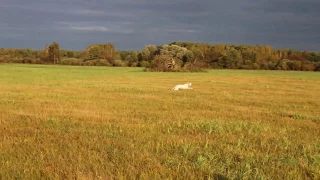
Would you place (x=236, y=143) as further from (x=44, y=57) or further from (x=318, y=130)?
(x=44, y=57)

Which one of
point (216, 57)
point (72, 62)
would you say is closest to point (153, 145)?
point (216, 57)

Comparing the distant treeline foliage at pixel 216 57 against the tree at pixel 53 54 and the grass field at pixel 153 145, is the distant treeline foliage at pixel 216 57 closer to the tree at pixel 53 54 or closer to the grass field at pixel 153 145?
the tree at pixel 53 54

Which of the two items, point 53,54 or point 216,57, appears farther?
point 53,54

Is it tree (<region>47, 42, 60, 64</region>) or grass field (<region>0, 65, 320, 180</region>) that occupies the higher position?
tree (<region>47, 42, 60, 64</region>)

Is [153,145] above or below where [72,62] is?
above

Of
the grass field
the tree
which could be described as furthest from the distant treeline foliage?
the grass field

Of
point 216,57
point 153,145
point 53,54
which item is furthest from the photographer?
point 53,54

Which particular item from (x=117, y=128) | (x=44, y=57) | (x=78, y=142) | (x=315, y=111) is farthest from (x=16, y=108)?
(x=44, y=57)

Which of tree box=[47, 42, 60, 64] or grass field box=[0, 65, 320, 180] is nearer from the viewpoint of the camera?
grass field box=[0, 65, 320, 180]

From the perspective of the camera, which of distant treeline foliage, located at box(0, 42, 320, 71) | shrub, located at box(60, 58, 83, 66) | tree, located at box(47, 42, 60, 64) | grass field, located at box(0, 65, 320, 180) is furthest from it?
tree, located at box(47, 42, 60, 64)

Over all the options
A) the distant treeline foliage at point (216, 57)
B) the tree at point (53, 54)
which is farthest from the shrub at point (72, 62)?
the tree at point (53, 54)

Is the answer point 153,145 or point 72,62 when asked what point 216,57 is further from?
point 153,145

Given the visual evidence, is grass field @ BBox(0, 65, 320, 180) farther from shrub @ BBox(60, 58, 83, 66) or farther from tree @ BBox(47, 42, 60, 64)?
tree @ BBox(47, 42, 60, 64)

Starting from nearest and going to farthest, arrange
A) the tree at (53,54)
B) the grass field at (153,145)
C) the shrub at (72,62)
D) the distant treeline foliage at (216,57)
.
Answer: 1. the grass field at (153,145)
2. the distant treeline foliage at (216,57)
3. the shrub at (72,62)
4. the tree at (53,54)
